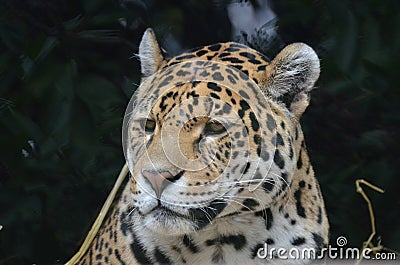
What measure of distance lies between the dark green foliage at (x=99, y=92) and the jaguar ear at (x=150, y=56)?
1.92ft

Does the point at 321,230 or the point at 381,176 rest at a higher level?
the point at 321,230

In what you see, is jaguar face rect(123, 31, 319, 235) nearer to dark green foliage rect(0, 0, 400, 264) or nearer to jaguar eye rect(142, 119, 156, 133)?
jaguar eye rect(142, 119, 156, 133)

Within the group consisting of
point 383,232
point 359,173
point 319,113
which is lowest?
point 383,232

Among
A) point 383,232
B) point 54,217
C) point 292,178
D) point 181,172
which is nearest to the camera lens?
point 181,172

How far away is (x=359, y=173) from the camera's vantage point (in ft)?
12.3

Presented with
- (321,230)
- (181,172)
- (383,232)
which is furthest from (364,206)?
(181,172)

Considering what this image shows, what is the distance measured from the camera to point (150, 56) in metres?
2.65

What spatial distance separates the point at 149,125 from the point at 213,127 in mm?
178

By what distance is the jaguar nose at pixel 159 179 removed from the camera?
2.34 metres

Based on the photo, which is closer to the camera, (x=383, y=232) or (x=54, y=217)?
(x=54, y=217)

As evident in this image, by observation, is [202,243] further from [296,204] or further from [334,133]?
[334,133]

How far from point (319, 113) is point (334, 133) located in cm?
12

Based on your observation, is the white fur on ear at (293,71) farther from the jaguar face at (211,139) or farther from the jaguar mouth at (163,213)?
the jaguar mouth at (163,213)

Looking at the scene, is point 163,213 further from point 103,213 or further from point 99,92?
point 99,92
